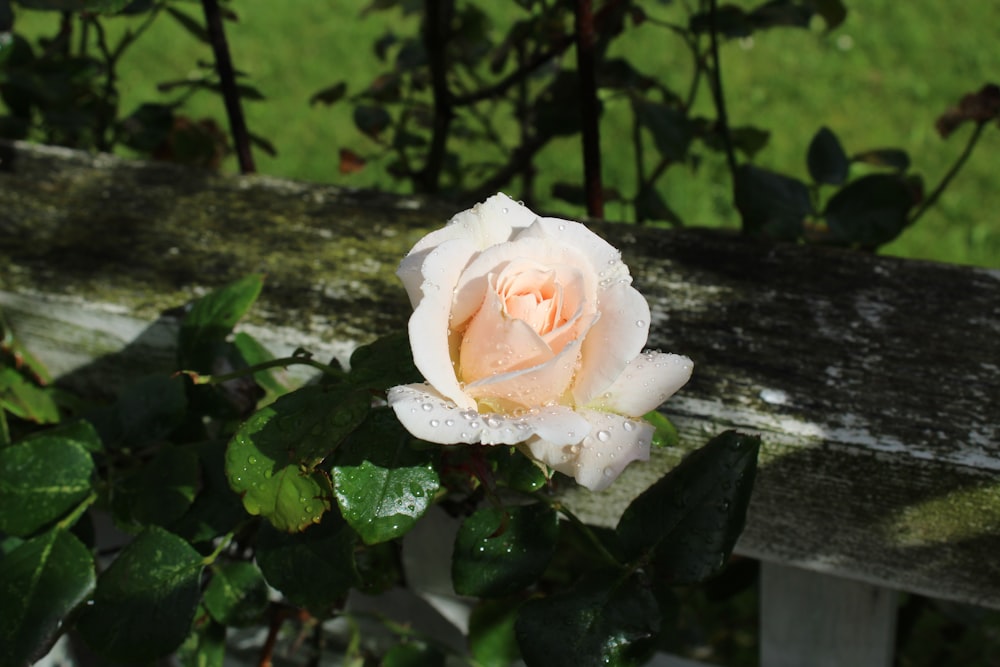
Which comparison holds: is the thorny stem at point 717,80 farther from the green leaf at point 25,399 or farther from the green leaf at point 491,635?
the green leaf at point 25,399

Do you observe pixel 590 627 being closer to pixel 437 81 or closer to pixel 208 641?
pixel 208 641

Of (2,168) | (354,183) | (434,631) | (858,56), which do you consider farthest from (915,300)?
(858,56)

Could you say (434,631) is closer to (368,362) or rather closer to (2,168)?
(368,362)

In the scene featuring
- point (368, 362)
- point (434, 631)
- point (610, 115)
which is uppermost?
point (368, 362)

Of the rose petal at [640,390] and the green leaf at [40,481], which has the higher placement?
the rose petal at [640,390]

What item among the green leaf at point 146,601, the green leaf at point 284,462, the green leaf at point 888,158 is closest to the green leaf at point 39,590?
the green leaf at point 146,601

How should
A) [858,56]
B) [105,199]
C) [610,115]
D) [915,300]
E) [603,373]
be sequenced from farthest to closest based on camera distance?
[858,56]
[610,115]
[105,199]
[915,300]
[603,373]
